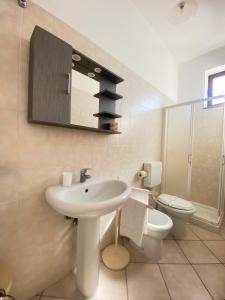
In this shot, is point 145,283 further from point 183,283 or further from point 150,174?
point 150,174

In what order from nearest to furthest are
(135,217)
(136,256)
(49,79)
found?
1. (49,79)
2. (135,217)
3. (136,256)

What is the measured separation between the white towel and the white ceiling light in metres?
1.98

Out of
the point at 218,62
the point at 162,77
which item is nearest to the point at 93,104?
the point at 162,77

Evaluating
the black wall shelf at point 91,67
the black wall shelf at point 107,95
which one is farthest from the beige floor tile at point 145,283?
the black wall shelf at point 91,67

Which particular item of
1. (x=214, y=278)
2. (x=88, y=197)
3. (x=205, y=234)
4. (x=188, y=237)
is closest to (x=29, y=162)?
(x=88, y=197)

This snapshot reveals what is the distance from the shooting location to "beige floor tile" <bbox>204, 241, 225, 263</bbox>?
1.51 m

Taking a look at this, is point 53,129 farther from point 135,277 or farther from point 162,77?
point 162,77

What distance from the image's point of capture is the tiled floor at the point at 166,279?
1.08 m

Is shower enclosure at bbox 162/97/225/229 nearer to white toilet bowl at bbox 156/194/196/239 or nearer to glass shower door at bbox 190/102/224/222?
glass shower door at bbox 190/102/224/222

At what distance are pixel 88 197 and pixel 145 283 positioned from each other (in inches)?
32.6

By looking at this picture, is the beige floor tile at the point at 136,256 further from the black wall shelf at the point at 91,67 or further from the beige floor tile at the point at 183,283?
the black wall shelf at the point at 91,67

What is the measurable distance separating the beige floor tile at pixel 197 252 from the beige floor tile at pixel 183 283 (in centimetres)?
15

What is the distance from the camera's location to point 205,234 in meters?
1.88

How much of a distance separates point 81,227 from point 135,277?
68 centimetres
